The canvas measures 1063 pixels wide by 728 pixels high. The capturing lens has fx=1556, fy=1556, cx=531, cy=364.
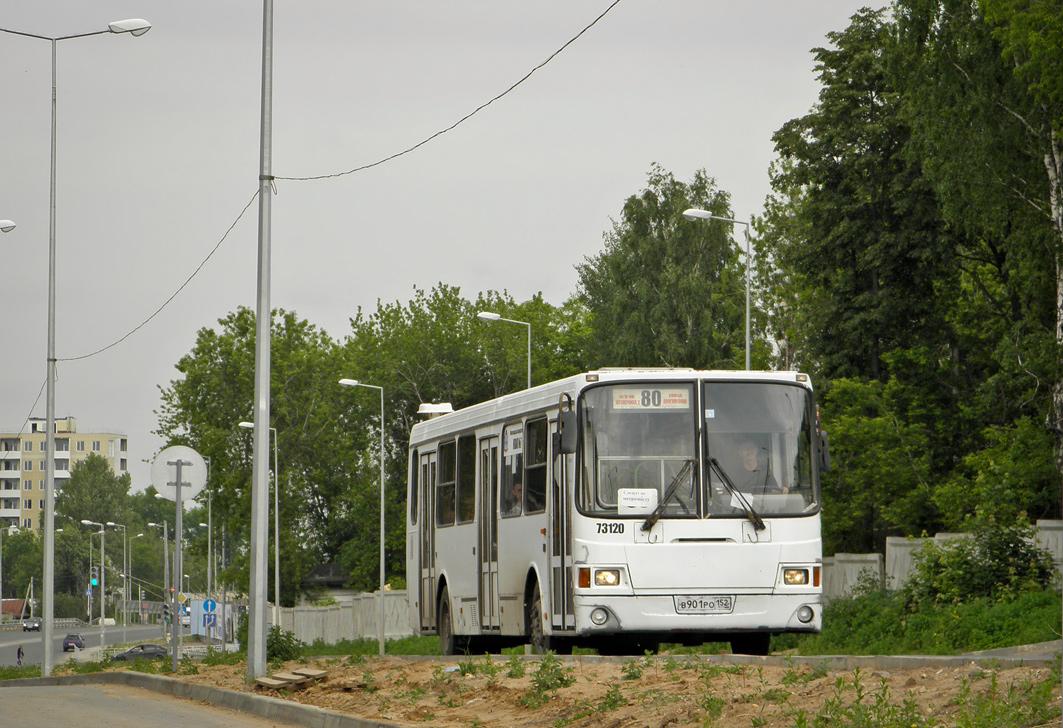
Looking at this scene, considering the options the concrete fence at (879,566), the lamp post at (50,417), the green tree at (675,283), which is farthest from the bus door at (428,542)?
the green tree at (675,283)

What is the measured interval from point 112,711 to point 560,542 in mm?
4832

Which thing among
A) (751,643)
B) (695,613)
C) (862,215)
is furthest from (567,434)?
(862,215)

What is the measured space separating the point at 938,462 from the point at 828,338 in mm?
4910

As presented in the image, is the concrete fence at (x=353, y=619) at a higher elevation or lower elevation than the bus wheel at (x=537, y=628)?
lower

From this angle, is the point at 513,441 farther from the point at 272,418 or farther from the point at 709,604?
the point at 272,418

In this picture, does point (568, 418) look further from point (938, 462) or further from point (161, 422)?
point (161, 422)

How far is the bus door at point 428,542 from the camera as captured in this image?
70.5 ft

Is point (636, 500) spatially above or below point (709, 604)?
above

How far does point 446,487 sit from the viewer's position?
20953 mm

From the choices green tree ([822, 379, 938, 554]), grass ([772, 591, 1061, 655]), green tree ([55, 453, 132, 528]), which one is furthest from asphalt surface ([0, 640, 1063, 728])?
green tree ([55, 453, 132, 528])

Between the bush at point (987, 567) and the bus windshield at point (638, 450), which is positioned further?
the bush at point (987, 567)

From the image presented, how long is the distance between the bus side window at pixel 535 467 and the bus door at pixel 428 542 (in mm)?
4014

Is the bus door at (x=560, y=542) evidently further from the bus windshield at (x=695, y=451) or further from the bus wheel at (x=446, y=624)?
the bus wheel at (x=446, y=624)

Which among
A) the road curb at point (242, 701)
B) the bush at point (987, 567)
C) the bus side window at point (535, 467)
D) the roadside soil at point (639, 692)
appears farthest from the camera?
the bush at point (987, 567)
